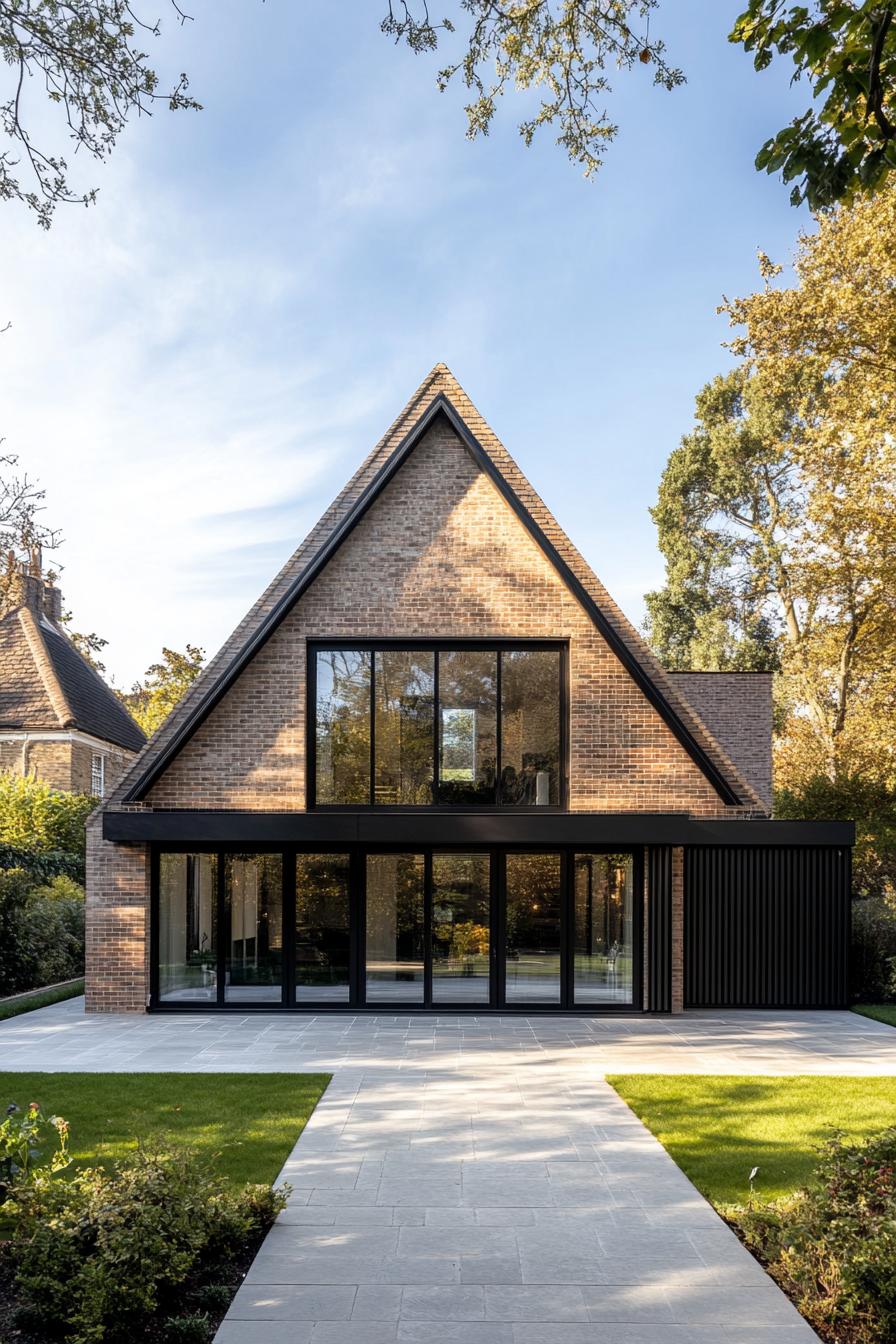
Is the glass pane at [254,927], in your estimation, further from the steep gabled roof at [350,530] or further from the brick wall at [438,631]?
the steep gabled roof at [350,530]

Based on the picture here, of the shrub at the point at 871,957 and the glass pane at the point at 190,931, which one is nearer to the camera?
the glass pane at the point at 190,931

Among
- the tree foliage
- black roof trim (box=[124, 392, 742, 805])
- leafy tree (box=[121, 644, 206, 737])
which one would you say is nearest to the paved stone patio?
black roof trim (box=[124, 392, 742, 805])

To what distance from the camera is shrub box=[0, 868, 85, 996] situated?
14.9 m

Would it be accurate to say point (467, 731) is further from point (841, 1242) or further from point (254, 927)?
point (841, 1242)

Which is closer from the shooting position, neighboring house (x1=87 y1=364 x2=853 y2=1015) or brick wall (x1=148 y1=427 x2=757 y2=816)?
neighboring house (x1=87 y1=364 x2=853 y2=1015)

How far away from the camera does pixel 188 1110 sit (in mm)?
8414

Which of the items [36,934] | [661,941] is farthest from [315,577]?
[36,934]

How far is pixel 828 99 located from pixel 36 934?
49.7 ft

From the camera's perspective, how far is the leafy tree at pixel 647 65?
560cm

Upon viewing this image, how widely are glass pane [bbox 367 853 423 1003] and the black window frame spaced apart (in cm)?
77

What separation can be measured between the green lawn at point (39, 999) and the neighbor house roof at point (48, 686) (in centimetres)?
1055

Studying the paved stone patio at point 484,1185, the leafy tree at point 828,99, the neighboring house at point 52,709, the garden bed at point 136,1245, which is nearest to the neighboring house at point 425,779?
the paved stone patio at point 484,1185

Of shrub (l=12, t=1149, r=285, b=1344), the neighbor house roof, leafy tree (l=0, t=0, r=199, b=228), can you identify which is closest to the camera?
shrub (l=12, t=1149, r=285, b=1344)

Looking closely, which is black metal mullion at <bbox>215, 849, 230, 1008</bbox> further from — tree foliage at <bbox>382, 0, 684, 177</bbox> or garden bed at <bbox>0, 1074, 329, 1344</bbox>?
tree foliage at <bbox>382, 0, 684, 177</bbox>
